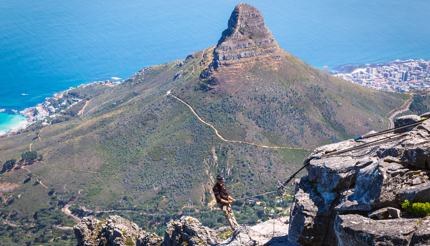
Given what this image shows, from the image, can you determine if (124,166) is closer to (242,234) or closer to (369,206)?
(242,234)

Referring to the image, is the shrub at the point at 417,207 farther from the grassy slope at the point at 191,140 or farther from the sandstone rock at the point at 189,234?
the grassy slope at the point at 191,140

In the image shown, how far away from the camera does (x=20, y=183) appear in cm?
8488

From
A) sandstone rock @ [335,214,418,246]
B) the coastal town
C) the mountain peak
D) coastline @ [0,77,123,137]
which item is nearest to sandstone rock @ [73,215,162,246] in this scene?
sandstone rock @ [335,214,418,246]

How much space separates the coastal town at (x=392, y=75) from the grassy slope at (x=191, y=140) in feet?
151

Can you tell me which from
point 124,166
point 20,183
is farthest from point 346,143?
point 20,183

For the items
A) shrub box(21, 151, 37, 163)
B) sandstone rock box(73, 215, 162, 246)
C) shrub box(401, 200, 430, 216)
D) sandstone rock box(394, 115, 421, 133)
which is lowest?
shrub box(21, 151, 37, 163)

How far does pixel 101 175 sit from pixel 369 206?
74.0 metres

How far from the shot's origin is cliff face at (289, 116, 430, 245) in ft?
35.9

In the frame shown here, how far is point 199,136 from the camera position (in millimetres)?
85250

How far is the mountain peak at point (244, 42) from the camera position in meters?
98.2

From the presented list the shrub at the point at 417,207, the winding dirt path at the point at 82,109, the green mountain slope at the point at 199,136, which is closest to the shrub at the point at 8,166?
the green mountain slope at the point at 199,136

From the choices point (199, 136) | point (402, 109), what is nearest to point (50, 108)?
point (199, 136)

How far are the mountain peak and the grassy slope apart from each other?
369 centimetres

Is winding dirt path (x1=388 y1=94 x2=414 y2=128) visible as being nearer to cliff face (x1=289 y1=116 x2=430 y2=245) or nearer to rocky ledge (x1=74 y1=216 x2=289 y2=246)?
rocky ledge (x1=74 y1=216 x2=289 y2=246)
